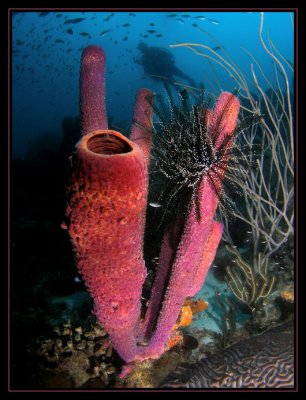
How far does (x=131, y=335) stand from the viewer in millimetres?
2764

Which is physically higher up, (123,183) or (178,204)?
(123,183)

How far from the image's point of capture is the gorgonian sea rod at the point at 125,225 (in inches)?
67.1

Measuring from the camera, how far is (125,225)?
1.88 m

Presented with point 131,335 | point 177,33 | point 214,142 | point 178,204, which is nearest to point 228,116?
point 214,142

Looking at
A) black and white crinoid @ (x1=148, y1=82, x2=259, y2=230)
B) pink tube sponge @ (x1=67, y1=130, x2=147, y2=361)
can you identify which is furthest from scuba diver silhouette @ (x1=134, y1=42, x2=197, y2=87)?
pink tube sponge @ (x1=67, y1=130, x2=147, y2=361)

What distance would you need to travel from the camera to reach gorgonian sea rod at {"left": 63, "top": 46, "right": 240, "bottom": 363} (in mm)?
1703

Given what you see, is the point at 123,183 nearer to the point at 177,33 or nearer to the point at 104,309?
the point at 104,309

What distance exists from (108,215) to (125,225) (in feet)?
0.48

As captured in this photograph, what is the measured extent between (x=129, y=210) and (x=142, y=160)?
1.05 ft

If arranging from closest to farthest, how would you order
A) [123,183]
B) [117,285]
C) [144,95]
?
[123,183] < [117,285] < [144,95]

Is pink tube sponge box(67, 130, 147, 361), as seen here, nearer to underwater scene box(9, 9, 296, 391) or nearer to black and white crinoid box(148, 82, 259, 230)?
underwater scene box(9, 9, 296, 391)

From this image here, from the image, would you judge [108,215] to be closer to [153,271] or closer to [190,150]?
[190,150]

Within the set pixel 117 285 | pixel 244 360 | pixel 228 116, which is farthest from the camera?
pixel 244 360

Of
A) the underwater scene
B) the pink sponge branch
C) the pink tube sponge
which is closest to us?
the pink tube sponge
